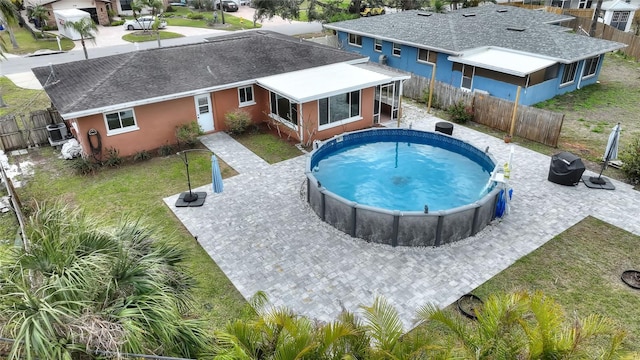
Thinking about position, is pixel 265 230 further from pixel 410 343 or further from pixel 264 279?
pixel 410 343

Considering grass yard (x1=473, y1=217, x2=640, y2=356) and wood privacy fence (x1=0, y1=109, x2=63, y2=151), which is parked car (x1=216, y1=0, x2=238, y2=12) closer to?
wood privacy fence (x1=0, y1=109, x2=63, y2=151)

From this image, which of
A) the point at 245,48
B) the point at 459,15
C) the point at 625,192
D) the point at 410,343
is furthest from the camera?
the point at 459,15

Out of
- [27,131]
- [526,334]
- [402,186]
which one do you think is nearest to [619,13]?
[402,186]

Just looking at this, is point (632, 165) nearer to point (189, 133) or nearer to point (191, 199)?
point (191, 199)

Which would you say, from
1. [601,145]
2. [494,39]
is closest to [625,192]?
[601,145]

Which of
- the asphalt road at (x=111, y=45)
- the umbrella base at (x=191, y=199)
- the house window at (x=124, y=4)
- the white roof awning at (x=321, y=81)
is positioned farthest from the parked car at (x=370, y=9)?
the umbrella base at (x=191, y=199)

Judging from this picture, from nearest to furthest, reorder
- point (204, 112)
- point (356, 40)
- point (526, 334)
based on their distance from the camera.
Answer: point (526, 334) < point (204, 112) < point (356, 40)
